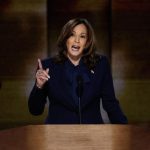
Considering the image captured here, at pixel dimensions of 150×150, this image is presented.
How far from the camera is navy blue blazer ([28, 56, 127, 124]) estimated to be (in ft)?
9.09

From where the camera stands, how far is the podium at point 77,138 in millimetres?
1979

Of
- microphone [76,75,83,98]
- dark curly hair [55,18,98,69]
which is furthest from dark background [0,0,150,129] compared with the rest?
microphone [76,75,83,98]

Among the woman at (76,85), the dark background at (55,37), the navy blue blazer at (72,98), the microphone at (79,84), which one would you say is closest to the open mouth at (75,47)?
the woman at (76,85)

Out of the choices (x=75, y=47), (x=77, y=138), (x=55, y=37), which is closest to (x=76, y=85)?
(x=75, y=47)

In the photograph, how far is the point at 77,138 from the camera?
213cm

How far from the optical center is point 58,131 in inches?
89.2

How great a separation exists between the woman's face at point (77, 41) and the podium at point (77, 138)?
60cm

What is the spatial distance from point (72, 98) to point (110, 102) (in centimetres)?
24

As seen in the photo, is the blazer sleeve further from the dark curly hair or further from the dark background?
the dark background

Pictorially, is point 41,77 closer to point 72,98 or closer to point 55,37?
point 72,98

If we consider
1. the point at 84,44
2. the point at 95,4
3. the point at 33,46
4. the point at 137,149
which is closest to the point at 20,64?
the point at 33,46

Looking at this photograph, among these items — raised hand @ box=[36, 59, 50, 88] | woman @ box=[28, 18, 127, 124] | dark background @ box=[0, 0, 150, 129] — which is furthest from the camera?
dark background @ box=[0, 0, 150, 129]

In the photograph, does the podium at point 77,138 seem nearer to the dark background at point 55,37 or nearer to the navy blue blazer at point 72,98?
the navy blue blazer at point 72,98

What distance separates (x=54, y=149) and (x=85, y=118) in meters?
0.88
